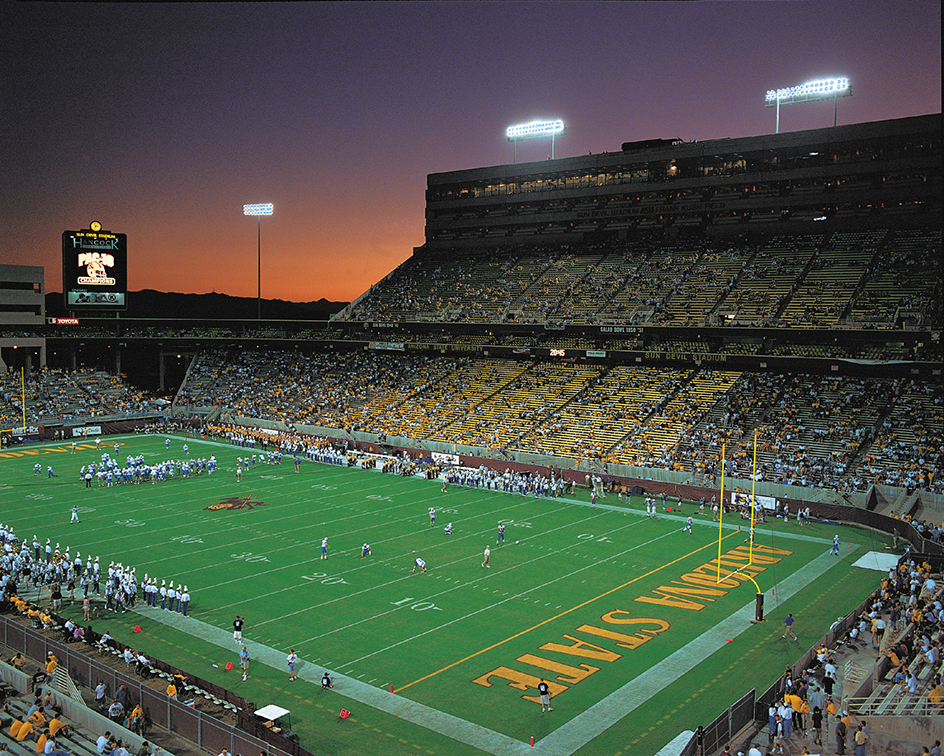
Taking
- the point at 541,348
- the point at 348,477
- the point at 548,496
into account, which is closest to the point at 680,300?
the point at 541,348

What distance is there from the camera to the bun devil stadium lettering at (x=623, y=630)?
1867 centimetres

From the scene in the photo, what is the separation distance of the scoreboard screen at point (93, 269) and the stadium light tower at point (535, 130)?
35.3 m

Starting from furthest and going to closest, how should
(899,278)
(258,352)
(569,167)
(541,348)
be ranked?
1. (258,352)
2. (569,167)
3. (541,348)
4. (899,278)

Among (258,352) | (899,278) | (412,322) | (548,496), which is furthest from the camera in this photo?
(258,352)

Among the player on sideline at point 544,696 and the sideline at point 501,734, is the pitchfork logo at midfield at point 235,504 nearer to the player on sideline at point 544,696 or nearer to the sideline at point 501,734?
the sideline at point 501,734

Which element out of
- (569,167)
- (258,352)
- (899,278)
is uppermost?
(569,167)

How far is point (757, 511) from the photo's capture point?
35.6 metres

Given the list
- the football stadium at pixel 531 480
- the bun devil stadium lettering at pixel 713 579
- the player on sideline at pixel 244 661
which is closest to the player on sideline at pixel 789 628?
the football stadium at pixel 531 480

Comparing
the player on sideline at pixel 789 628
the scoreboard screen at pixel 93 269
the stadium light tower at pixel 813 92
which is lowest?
the player on sideline at pixel 789 628

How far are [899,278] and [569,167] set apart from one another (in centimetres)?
3064

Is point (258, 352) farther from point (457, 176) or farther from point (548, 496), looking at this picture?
point (548, 496)

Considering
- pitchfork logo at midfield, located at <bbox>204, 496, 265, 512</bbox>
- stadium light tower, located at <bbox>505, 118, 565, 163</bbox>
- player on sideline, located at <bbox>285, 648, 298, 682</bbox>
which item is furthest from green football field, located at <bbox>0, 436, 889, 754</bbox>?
stadium light tower, located at <bbox>505, 118, 565, 163</bbox>

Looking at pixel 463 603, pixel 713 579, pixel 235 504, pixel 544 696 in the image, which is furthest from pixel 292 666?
pixel 235 504

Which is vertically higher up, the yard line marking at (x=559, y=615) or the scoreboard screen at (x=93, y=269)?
the scoreboard screen at (x=93, y=269)
